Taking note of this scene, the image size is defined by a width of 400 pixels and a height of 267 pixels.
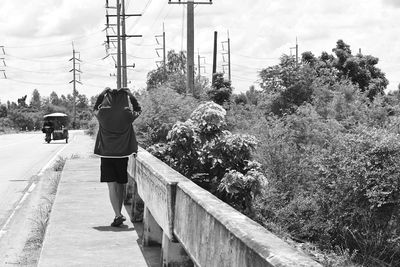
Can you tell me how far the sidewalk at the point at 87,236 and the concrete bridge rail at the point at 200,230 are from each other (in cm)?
45

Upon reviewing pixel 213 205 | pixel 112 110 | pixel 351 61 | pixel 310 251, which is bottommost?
pixel 310 251

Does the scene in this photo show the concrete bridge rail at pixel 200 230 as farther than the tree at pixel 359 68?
No

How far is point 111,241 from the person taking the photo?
7.10 m

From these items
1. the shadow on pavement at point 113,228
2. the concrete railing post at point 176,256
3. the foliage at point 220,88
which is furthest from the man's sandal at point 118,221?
the foliage at point 220,88

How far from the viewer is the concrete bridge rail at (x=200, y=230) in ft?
9.96

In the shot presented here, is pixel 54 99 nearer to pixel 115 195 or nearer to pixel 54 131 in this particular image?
pixel 54 131

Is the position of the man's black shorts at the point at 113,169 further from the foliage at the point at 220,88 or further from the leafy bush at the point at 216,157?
the foliage at the point at 220,88

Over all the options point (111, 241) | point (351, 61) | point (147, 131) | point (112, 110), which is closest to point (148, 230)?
point (111, 241)

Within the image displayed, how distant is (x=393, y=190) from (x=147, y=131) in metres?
7.69

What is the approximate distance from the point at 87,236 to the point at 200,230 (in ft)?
10.9

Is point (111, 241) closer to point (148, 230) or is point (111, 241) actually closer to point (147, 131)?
point (148, 230)

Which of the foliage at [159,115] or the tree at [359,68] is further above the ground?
the tree at [359,68]

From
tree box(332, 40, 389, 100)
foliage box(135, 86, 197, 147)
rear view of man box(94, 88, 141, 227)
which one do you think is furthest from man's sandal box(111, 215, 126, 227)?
tree box(332, 40, 389, 100)

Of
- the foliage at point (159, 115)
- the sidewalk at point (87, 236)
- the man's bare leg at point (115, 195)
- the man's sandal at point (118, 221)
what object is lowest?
the sidewalk at point (87, 236)
